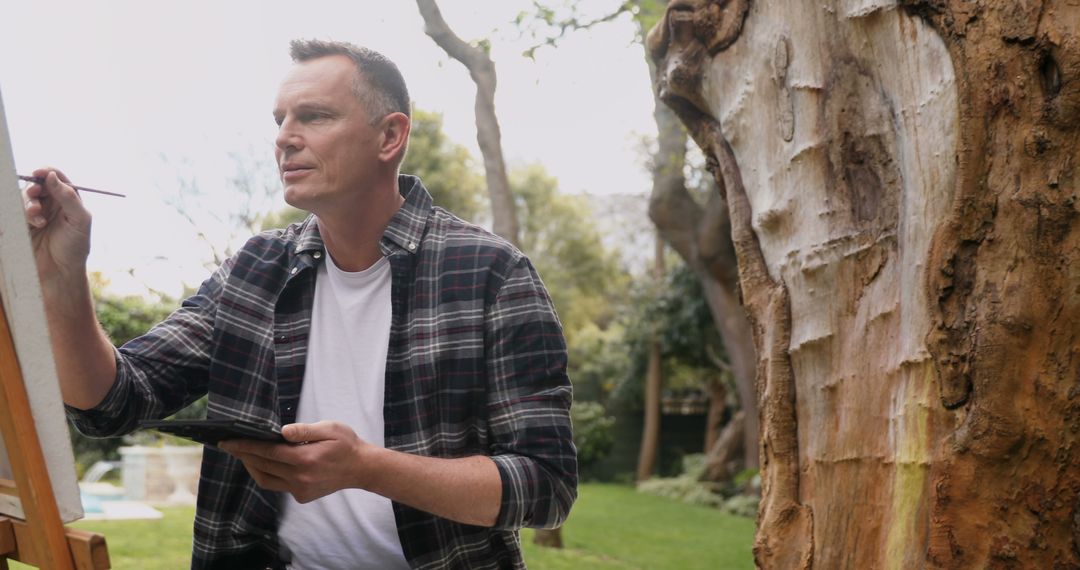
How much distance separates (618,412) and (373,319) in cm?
1687

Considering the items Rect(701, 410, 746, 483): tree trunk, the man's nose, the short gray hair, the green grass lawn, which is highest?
the short gray hair

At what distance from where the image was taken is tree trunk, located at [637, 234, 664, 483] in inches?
674

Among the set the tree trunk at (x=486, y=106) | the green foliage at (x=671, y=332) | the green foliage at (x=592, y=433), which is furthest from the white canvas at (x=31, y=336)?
the green foliage at (x=592, y=433)

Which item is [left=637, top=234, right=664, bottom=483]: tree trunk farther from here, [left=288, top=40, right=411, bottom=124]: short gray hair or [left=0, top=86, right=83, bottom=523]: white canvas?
[left=0, top=86, right=83, bottom=523]: white canvas

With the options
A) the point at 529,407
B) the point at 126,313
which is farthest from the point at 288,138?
the point at 126,313

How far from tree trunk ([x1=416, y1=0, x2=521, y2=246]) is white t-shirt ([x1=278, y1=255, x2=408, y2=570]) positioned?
16.8ft

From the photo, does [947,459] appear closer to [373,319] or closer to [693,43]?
[693,43]

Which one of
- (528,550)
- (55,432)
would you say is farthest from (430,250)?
(528,550)

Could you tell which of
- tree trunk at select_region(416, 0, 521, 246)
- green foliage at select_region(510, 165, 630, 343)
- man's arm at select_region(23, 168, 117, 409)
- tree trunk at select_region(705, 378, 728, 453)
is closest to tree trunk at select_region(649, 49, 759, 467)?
tree trunk at select_region(416, 0, 521, 246)

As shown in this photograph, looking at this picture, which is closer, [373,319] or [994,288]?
[994,288]

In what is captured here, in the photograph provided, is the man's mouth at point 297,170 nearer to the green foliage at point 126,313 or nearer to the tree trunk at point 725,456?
the green foliage at point 126,313

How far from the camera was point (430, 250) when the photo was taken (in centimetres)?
215

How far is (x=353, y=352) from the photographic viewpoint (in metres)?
2.11

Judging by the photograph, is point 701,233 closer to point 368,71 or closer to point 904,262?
point 368,71
